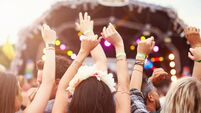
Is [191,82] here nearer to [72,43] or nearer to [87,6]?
[87,6]

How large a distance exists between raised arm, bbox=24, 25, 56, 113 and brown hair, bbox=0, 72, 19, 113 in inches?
3.3

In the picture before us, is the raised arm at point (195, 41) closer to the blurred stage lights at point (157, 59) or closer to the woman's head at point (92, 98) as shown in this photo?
the woman's head at point (92, 98)

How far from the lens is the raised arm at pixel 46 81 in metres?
2.27

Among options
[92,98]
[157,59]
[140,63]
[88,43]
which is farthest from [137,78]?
[157,59]

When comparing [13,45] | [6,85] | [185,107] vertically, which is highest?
[13,45]

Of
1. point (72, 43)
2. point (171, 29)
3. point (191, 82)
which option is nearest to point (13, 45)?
point (72, 43)

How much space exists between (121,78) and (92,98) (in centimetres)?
26

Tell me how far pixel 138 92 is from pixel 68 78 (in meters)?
0.36

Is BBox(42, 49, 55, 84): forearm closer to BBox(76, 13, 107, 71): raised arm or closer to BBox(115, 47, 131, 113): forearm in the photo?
BBox(76, 13, 107, 71): raised arm

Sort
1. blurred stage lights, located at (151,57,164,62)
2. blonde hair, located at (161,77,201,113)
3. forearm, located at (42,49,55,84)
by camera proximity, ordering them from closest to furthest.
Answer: blonde hair, located at (161,77,201,113) → forearm, located at (42,49,55,84) → blurred stage lights, located at (151,57,164,62)

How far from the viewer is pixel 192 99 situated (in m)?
2.13

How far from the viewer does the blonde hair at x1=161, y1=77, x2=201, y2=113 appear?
2.12m

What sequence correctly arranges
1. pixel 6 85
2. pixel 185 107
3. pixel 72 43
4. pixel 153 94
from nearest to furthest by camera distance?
pixel 185 107 → pixel 6 85 → pixel 153 94 → pixel 72 43

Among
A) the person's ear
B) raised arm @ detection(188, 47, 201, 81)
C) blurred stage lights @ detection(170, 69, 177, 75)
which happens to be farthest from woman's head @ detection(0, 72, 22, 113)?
blurred stage lights @ detection(170, 69, 177, 75)
